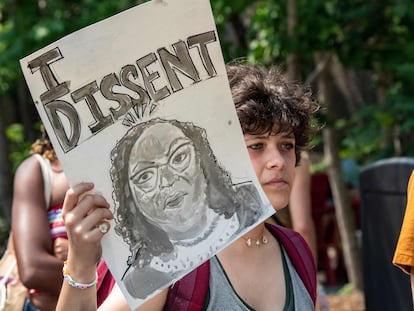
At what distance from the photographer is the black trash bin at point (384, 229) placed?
4.38 m

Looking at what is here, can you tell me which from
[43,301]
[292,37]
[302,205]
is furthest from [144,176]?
[292,37]

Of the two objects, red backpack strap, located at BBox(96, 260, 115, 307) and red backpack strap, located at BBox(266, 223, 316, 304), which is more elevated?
red backpack strap, located at BBox(96, 260, 115, 307)

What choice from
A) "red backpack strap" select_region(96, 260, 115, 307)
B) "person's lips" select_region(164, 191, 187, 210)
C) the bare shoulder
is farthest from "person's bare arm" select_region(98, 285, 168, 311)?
the bare shoulder

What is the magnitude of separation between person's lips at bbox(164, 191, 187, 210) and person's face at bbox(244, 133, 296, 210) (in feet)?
1.39

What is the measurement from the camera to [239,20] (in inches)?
343

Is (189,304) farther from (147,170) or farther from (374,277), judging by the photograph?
(374,277)

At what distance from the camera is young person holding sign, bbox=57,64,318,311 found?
2.20 metres

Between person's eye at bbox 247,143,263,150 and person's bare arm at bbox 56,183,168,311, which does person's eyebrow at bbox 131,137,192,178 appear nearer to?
→ person's bare arm at bbox 56,183,168,311

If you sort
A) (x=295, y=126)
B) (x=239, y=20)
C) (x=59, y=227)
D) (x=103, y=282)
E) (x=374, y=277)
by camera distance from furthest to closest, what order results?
(x=239, y=20)
(x=374, y=277)
(x=59, y=227)
(x=295, y=126)
(x=103, y=282)

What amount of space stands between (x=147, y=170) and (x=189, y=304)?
36 centimetres

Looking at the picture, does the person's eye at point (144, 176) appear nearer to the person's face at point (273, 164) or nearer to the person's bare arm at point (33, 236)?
the person's face at point (273, 164)

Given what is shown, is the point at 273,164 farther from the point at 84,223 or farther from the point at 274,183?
the point at 84,223

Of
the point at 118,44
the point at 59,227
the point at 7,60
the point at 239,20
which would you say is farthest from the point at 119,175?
the point at 239,20

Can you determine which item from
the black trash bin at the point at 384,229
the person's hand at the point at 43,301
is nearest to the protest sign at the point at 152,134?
the person's hand at the point at 43,301
